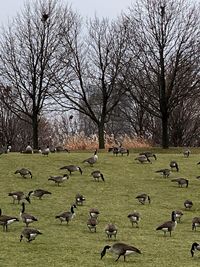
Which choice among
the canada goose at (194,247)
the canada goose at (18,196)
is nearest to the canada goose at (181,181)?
the canada goose at (18,196)

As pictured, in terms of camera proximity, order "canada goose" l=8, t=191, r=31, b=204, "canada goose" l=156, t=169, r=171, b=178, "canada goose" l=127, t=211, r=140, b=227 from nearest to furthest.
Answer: "canada goose" l=127, t=211, r=140, b=227 < "canada goose" l=8, t=191, r=31, b=204 < "canada goose" l=156, t=169, r=171, b=178

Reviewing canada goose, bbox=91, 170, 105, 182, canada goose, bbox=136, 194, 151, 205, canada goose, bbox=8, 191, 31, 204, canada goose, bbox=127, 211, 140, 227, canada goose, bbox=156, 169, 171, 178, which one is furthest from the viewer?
canada goose, bbox=156, 169, 171, 178

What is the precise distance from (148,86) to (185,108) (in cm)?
1401

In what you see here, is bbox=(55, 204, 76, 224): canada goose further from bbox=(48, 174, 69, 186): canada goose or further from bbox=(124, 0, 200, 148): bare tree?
bbox=(124, 0, 200, 148): bare tree

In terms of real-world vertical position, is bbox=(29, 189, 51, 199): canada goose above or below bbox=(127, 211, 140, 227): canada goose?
above

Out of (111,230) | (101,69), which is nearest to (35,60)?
(101,69)

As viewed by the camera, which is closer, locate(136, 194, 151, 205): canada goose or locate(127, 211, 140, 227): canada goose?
locate(127, 211, 140, 227): canada goose

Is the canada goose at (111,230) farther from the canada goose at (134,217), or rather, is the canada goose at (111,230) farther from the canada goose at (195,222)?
the canada goose at (195,222)

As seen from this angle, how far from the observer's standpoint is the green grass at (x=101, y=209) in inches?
498

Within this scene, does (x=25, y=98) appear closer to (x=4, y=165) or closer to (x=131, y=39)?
(x=131, y=39)

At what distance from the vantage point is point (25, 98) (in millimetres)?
49656

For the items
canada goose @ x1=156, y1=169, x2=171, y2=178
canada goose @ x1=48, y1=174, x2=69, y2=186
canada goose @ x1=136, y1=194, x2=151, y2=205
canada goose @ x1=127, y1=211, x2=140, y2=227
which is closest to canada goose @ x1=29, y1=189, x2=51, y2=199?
canada goose @ x1=48, y1=174, x2=69, y2=186

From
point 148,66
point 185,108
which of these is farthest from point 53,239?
point 185,108

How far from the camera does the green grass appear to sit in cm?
1264
